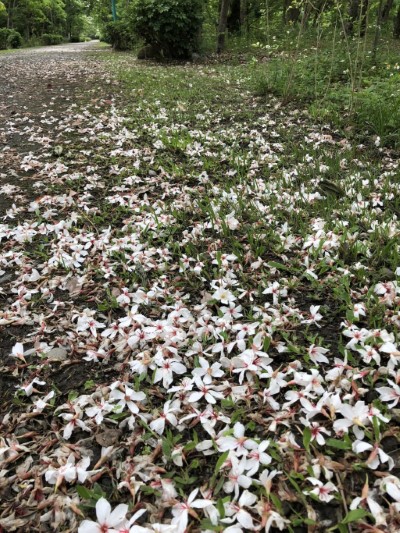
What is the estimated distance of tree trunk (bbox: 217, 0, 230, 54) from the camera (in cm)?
1379

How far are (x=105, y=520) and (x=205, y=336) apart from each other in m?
1.09

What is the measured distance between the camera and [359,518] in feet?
4.60

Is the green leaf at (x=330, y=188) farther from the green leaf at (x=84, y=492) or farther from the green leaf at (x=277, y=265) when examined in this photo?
the green leaf at (x=84, y=492)

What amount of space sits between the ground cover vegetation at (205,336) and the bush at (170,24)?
1011 cm

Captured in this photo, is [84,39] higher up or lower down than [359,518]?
higher up

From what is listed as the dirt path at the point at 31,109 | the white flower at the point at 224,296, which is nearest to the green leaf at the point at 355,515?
the white flower at the point at 224,296

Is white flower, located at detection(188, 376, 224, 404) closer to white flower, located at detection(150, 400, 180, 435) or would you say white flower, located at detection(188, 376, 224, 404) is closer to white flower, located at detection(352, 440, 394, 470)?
white flower, located at detection(150, 400, 180, 435)

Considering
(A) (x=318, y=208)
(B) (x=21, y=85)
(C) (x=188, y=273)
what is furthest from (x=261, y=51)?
(C) (x=188, y=273)

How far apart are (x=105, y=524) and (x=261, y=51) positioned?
16.1 metres

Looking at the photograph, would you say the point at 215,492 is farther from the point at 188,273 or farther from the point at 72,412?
the point at 188,273

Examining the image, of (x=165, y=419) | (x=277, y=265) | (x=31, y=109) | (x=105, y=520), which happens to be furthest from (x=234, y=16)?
(x=105, y=520)

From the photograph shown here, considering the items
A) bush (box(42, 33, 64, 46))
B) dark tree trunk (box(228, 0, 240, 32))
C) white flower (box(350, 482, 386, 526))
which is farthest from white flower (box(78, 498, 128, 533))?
bush (box(42, 33, 64, 46))

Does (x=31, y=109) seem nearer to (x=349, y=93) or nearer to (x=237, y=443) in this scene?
(x=349, y=93)

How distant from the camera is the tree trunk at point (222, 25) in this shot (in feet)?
45.2
